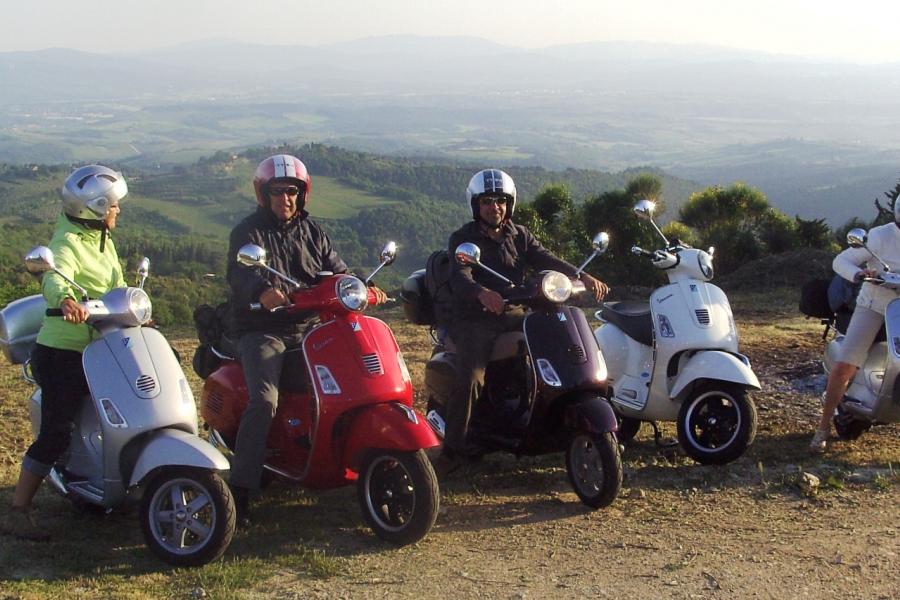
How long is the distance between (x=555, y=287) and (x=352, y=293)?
45.5 inches

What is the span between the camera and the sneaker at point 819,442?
20.1 feet

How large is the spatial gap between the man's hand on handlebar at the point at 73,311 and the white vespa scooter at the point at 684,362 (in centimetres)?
292

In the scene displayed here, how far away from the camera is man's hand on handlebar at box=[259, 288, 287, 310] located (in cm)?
462

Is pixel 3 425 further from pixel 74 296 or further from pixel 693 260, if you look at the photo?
pixel 693 260

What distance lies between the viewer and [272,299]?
15.1ft

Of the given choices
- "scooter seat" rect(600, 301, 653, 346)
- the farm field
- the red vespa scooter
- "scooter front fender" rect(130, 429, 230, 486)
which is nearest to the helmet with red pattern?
the red vespa scooter

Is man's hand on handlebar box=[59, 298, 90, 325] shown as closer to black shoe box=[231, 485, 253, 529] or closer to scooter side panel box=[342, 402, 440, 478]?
black shoe box=[231, 485, 253, 529]

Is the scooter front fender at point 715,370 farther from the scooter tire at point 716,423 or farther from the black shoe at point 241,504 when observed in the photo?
the black shoe at point 241,504

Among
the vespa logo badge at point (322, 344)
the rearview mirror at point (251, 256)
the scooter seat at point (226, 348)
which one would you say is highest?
the rearview mirror at point (251, 256)

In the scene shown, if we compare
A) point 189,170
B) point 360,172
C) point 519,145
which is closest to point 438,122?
point 519,145

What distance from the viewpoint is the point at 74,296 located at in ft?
15.1

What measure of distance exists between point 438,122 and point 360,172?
102m

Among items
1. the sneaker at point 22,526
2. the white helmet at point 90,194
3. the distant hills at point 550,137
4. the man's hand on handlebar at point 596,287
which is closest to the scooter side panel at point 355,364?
the white helmet at point 90,194

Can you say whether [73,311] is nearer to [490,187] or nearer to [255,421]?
[255,421]
